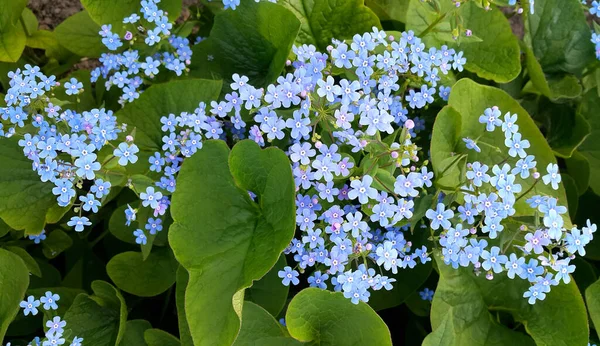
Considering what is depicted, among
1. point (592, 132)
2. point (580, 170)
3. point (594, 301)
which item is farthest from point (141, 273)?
point (592, 132)

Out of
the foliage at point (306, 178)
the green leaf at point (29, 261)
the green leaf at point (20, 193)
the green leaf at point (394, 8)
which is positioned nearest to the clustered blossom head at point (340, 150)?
the foliage at point (306, 178)

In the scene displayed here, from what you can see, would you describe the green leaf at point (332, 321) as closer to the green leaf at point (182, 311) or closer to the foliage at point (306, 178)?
the foliage at point (306, 178)

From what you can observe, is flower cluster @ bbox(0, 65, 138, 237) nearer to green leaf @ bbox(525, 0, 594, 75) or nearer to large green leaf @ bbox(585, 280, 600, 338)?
large green leaf @ bbox(585, 280, 600, 338)

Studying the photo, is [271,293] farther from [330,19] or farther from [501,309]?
[330,19]

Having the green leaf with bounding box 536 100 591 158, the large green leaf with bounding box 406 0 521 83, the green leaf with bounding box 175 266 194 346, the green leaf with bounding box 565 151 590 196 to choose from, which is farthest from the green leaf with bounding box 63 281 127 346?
the green leaf with bounding box 565 151 590 196

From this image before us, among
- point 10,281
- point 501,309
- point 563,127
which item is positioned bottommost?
point 10,281

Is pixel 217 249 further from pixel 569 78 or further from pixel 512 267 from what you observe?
pixel 569 78
